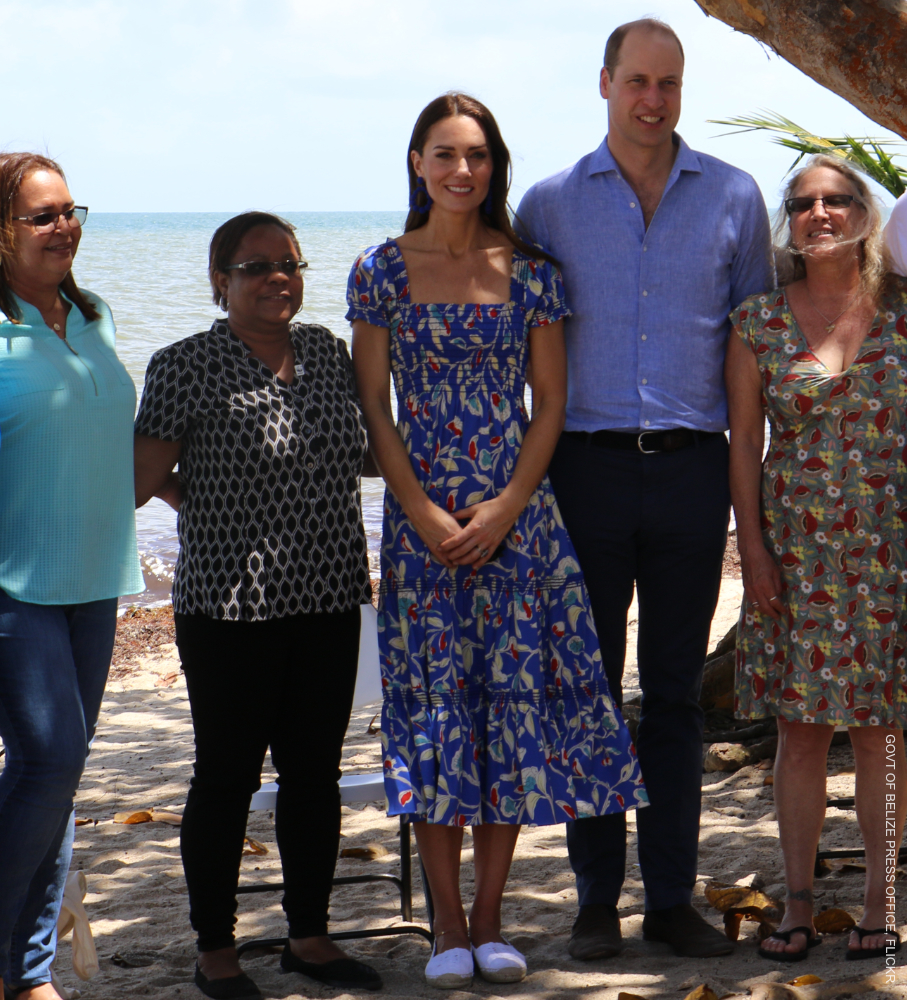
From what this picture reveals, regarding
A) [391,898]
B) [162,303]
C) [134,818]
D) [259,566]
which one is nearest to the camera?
[259,566]

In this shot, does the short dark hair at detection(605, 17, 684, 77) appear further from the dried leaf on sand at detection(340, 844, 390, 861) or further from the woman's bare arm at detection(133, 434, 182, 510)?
the dried leaf on sand at detection(340, 844, 390, 861)

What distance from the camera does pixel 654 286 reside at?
331cm

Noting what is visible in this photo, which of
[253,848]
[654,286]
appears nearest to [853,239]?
[654,286]

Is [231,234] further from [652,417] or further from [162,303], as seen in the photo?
[162,303]

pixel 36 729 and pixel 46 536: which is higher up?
pixel 46 536

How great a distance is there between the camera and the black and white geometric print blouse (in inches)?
117

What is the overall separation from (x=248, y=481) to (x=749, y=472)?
139 centimetres

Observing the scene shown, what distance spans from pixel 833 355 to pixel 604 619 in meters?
0.97

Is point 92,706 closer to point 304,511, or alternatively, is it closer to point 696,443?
point 304,511

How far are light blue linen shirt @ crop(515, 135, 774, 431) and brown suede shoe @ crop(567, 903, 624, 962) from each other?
140 cm

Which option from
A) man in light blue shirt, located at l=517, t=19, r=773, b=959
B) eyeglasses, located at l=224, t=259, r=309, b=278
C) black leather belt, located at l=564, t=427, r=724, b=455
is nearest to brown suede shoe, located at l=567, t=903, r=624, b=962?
man in light blue shirt, located at l=517, t=19, r=773, b=959

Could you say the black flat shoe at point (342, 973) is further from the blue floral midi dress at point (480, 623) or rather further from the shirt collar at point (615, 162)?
the shirt collar at point (615, 162)

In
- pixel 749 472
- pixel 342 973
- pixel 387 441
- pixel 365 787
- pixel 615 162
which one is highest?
pixel 615 162

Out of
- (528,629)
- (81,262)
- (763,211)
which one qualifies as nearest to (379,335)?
(528,629)
